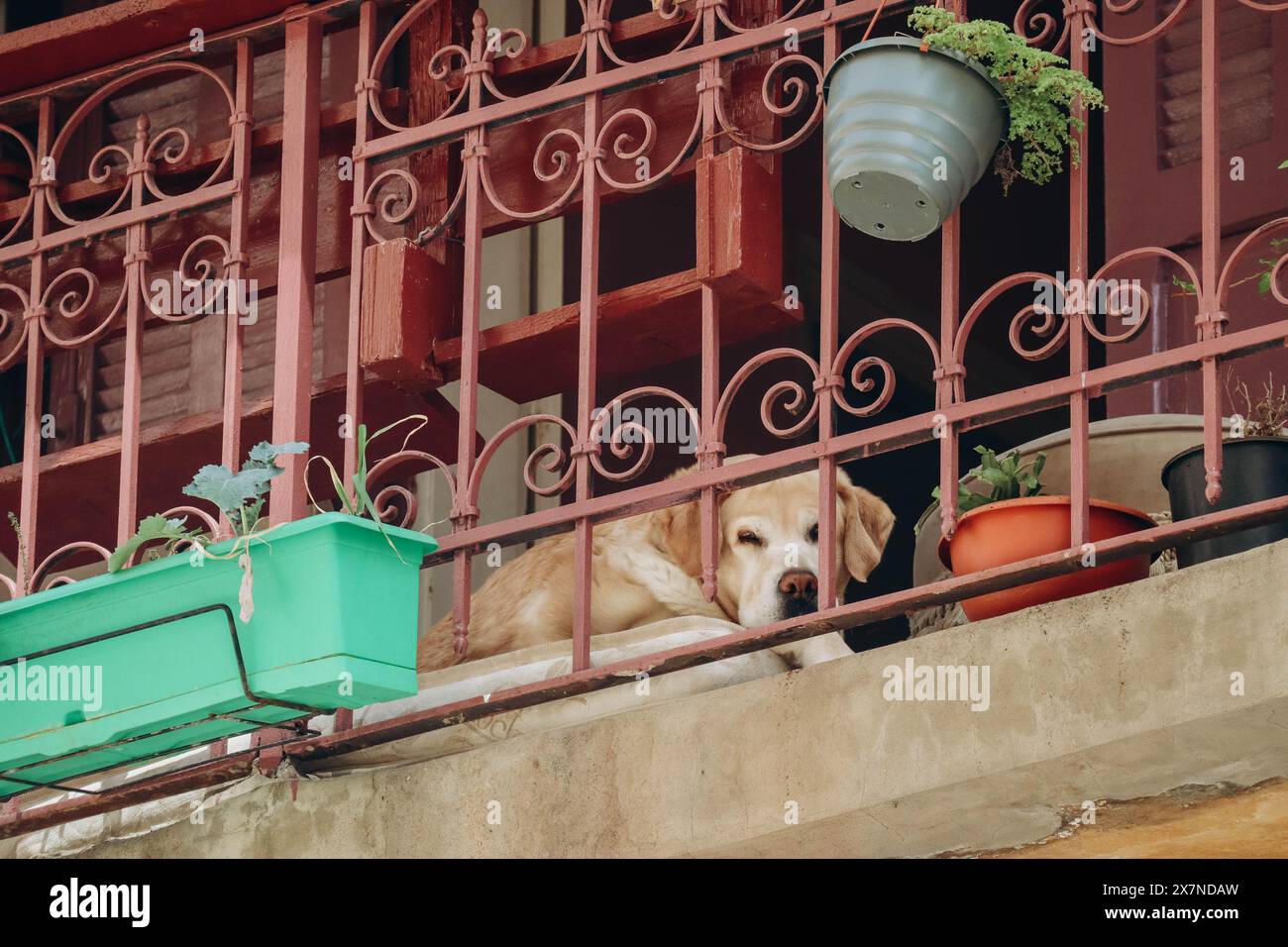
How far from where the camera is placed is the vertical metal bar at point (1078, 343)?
3938mm

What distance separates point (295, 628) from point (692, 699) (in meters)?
0.74

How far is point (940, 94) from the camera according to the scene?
418cm

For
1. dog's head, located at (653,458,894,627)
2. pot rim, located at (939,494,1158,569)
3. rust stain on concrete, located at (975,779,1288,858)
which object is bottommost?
rust stain on concrete, located at (975,779,1288,858)

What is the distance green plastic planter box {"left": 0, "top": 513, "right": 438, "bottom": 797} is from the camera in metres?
4.03

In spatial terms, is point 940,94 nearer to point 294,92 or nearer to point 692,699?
point 692,699

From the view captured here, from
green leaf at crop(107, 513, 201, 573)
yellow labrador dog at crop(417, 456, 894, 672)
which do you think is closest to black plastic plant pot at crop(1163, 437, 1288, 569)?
yellow labrador dog at crop(417, 456, 894, 672)

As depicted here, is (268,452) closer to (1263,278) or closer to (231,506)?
(231,506)

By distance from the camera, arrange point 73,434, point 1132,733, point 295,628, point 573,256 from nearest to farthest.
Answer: point 1132,733 → point 295,628 → point 73,434 → point 573,256

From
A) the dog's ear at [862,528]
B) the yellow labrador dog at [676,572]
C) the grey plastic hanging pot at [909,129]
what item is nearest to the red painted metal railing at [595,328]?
the grey plastic hanging pot at [909,129]

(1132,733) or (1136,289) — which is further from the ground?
(1136,289)

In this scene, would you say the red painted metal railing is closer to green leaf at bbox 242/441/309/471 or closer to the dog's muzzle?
green leaf at bbox 242/441/309/471

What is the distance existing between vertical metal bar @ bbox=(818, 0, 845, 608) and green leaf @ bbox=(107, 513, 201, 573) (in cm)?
118

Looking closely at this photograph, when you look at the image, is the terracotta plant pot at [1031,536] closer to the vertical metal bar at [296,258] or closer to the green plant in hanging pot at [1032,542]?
the green plant in hanging pot at [1032,542]
